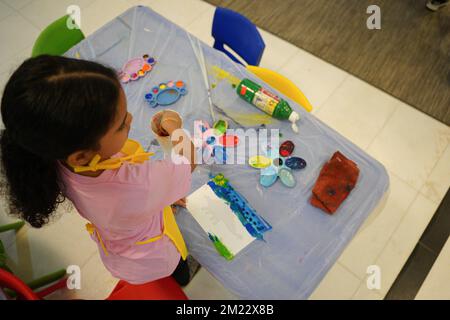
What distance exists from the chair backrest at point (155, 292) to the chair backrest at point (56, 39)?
37.7 inches

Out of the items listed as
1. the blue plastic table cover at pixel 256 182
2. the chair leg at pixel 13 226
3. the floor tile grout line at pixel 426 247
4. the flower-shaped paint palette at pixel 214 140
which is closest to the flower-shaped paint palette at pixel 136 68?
the blue plastic table cover at pixel 256 182

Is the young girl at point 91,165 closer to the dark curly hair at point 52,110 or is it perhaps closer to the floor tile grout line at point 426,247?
the dark curly hair at point 52,110

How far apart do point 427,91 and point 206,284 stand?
64.8 inches

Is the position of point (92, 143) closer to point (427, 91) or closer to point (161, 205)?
point (161, 205)

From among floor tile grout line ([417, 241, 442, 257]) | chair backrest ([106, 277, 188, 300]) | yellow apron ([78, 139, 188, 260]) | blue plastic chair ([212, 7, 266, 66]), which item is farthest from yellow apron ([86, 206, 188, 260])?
floor tile grout line ([417, 241, 442, 257])

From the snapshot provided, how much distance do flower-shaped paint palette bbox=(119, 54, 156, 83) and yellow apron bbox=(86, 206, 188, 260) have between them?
1.86 ft

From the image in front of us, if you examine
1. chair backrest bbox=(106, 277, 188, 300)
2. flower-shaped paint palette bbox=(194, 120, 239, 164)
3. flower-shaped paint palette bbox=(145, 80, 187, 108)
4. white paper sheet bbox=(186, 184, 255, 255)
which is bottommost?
chair backrest bbox=(106, 277, 188, 300)

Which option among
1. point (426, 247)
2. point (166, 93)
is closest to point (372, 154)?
point (426, 247)

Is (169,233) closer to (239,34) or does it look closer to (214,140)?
(214,140)

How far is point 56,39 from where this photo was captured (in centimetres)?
142

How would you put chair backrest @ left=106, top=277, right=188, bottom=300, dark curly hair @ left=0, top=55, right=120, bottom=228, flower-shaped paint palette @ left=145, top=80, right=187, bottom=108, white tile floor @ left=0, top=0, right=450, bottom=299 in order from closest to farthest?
dark curly hair @ left=0, top=55, right=120, bottom=228 → chair backrest @ left=106, top=277, right=188, bottom=300 → flower-shaped paint palette @ left=145, top=80, right=187, bottom=108 → white tile floor @ left=0, top=0, right=450, bottom=299

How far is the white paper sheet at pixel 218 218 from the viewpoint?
1.01 meters

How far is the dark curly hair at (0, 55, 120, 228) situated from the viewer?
1.85 feet

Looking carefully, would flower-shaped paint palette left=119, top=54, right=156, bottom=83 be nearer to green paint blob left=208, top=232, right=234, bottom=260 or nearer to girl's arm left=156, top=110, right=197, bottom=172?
girl's arm left=156, top=110, right=197, bottom=172
